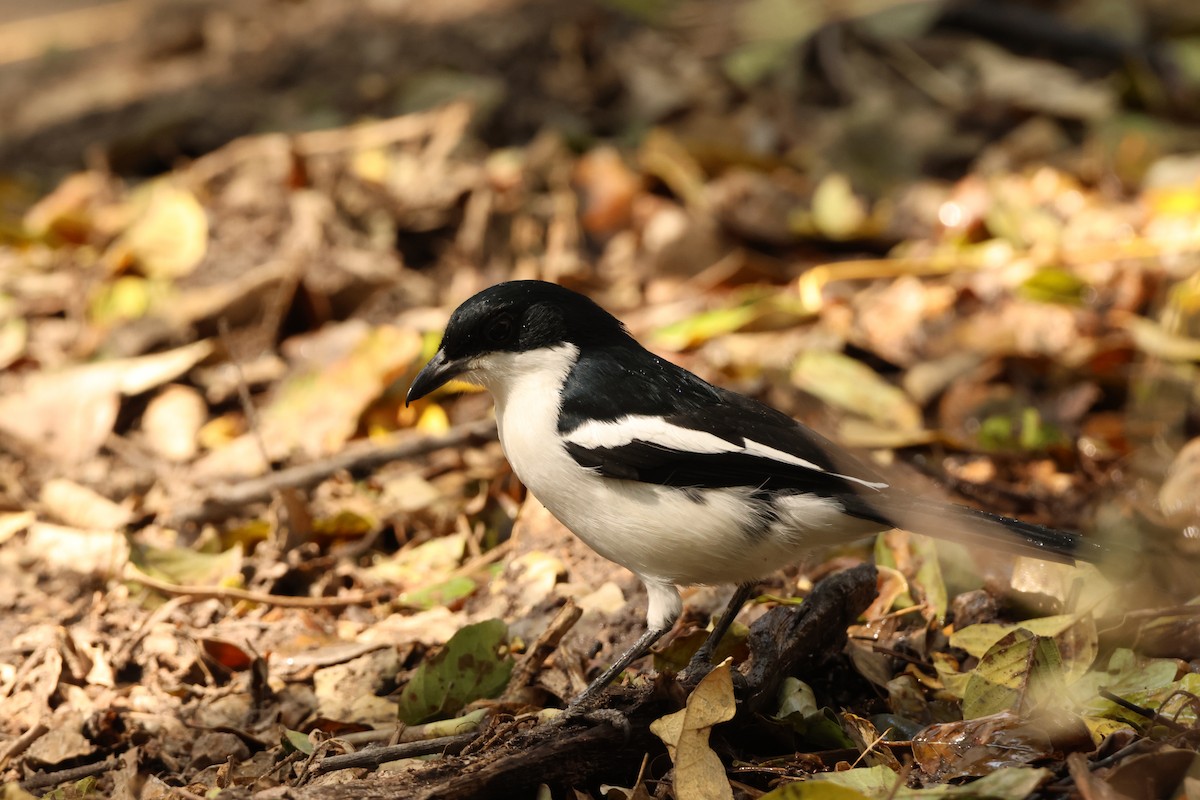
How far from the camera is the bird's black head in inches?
127

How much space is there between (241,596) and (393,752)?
3.24 feet

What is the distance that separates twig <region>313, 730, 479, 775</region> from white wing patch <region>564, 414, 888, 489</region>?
740mm

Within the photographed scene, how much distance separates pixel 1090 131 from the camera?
626 cm

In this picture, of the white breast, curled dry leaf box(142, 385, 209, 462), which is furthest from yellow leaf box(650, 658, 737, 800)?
curled dry leaf box(142, 385, 209, 462)

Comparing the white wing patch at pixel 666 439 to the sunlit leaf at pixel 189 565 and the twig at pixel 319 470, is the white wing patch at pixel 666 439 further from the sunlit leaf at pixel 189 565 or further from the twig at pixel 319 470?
the sunlit leaf at pixel 189 565

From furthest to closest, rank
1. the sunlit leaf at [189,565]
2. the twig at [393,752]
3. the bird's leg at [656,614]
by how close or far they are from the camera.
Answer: the sunlit leaf at [189,565] → the bird's leg at [656,614] → the twig at [393,752]

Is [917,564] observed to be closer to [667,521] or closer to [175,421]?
[667,521]

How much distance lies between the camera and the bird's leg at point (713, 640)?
2.98m

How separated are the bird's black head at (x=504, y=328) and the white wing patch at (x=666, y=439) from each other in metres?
0.33

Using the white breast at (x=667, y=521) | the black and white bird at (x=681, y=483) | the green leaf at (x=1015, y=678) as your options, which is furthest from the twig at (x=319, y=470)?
the green leaf at (x=1015, y=678)

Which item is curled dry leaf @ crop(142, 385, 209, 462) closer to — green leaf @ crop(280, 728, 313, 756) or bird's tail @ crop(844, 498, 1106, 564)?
green leaf @ crop(280, 728, 313, 756)

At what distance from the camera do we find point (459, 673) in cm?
302

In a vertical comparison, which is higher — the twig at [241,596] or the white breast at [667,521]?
the white breast at [667,521]

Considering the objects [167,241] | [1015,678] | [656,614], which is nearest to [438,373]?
[656,614]
